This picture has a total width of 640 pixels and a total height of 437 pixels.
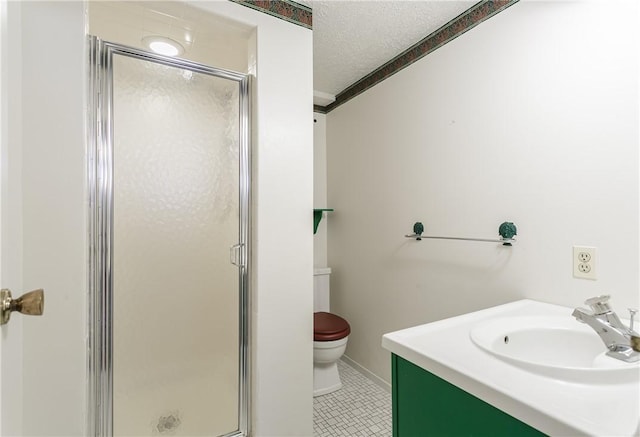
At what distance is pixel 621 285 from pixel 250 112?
1.68 m

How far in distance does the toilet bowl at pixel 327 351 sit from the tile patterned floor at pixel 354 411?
60 mm

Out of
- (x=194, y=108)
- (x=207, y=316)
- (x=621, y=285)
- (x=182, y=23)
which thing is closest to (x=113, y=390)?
(x=207, y=316)

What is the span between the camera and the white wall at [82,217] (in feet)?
3.18

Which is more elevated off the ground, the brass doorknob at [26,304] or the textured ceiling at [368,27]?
the textured ceiling at [368,27]

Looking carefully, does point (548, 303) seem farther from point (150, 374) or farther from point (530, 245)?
point (150, 374)

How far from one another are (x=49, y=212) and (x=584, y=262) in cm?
197

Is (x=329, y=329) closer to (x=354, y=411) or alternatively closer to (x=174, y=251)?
(x=354, y=411)

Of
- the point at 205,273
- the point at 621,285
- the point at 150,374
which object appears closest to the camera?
the point at 621,285

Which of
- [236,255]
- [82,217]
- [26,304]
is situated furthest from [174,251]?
[26,304]

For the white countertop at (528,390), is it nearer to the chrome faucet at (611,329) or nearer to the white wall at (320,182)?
the chrome faucet at (611,329)

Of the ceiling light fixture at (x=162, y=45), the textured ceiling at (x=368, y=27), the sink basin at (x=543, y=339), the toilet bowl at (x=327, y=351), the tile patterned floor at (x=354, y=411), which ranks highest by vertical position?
the textured ceiling at (x=368, y=27)

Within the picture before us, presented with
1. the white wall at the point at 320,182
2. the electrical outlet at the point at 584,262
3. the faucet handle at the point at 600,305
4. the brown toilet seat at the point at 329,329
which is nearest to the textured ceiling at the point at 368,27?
the white wall at the point at 320,182

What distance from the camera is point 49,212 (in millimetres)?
1031

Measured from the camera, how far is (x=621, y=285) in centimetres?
105
